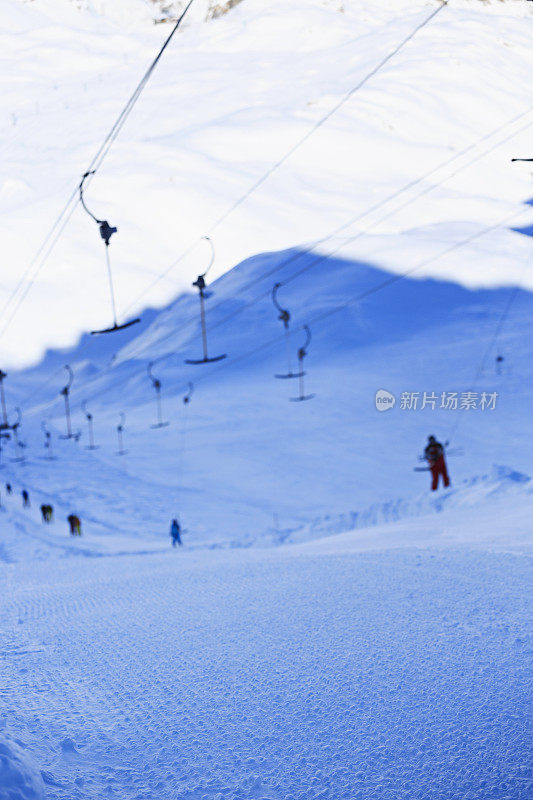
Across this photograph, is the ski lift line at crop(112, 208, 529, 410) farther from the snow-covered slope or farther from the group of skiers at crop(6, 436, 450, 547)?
the group of skiers at crop(6, 436, 450, 547)

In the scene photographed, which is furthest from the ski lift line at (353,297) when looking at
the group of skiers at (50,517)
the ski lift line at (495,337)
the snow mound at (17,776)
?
the snow mound at (17,776)

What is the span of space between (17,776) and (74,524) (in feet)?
62.5

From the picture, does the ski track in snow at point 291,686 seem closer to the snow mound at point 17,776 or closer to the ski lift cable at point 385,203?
the snow mound at point 17,776

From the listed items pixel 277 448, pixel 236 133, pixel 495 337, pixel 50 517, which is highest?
pixel 236 133

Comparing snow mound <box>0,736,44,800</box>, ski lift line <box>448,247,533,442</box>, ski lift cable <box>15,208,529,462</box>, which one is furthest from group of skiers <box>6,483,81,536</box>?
snow mound <box>0,736,44,800</box>

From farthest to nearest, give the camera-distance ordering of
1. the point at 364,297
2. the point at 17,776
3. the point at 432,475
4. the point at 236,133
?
the point at 236,133, the point at 364,297, the point at 432,475, the point at 17,776

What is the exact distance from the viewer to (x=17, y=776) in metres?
3.72

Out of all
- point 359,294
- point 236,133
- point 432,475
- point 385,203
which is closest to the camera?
point 432,475

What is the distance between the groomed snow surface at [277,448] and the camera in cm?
452

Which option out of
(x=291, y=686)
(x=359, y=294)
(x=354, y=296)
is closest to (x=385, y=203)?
(x=359, y=294)

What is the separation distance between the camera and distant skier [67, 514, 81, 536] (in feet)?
72.3

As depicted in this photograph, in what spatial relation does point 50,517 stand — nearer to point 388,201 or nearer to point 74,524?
point 74,524

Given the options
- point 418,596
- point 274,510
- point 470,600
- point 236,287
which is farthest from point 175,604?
point 236,287

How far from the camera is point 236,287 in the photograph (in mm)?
53688
